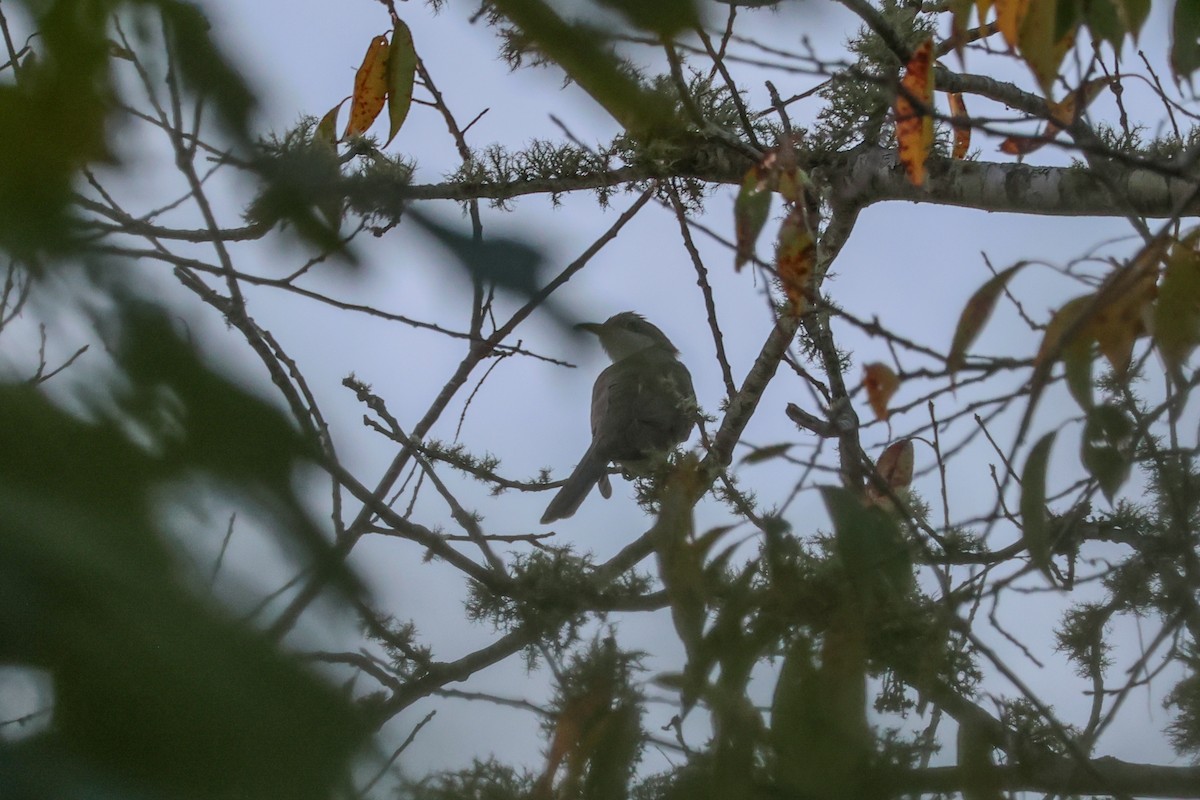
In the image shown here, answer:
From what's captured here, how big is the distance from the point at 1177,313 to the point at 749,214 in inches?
25.0

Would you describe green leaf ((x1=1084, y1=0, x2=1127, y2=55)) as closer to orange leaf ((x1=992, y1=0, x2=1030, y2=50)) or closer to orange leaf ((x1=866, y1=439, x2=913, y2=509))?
orange leaf ((x1=992, y1=0, x2=1030, y2=50))

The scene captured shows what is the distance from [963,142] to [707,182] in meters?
0.69

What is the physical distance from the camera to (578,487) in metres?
4.41

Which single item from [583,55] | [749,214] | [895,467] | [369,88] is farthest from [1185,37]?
[369,88]

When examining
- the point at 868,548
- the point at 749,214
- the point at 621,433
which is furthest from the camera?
the point at 621,433

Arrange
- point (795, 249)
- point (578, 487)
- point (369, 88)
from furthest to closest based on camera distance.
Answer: point (578, 487), point (369, 88), point (795, 249)

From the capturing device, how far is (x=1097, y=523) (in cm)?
253

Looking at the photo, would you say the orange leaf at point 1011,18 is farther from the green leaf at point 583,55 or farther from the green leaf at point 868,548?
the green leaf at point 583,55

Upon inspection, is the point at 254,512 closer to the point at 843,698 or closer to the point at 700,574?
the point at 843,698

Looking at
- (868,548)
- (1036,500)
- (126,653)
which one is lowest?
(126,653)

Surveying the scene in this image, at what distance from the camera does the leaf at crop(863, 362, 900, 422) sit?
1432mm

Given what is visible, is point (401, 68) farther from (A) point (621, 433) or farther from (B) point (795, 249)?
(A) point (621, 433)

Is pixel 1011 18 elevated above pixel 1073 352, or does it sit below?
above

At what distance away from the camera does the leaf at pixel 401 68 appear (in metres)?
1.49
